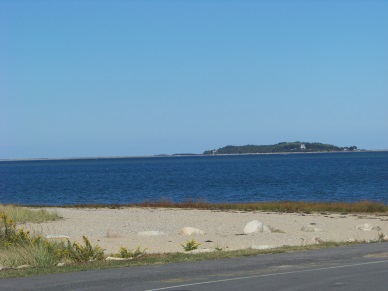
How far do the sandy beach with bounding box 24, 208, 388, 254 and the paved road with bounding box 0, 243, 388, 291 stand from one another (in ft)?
12.8

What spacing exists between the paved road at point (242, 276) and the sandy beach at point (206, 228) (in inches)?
154

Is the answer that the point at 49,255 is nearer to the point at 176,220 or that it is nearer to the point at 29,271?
the point at 29,271

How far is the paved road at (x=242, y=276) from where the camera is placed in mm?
12547

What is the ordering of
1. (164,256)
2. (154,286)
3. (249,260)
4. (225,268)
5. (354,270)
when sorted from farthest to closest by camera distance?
(164,256)
(249,260)
(225,268)
(354,270)
(154,286)

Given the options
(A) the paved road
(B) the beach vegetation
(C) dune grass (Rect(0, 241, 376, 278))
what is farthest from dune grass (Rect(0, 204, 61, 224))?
(A) the paved road

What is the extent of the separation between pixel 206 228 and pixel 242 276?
16708 millimetres

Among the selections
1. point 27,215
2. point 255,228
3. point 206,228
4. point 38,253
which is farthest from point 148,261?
point 27,215

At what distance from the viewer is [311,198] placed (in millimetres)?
63062

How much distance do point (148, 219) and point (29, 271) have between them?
21.0m

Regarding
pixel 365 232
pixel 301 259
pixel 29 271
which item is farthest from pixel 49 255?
pixel 365 232

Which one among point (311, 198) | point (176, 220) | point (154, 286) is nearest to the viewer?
point (154, 286)

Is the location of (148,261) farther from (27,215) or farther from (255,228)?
(27,215)

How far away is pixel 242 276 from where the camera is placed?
45.4 feet

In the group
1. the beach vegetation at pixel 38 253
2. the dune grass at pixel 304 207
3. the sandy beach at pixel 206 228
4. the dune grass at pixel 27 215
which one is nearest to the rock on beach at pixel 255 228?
the sandy beach at pixel 206 228
